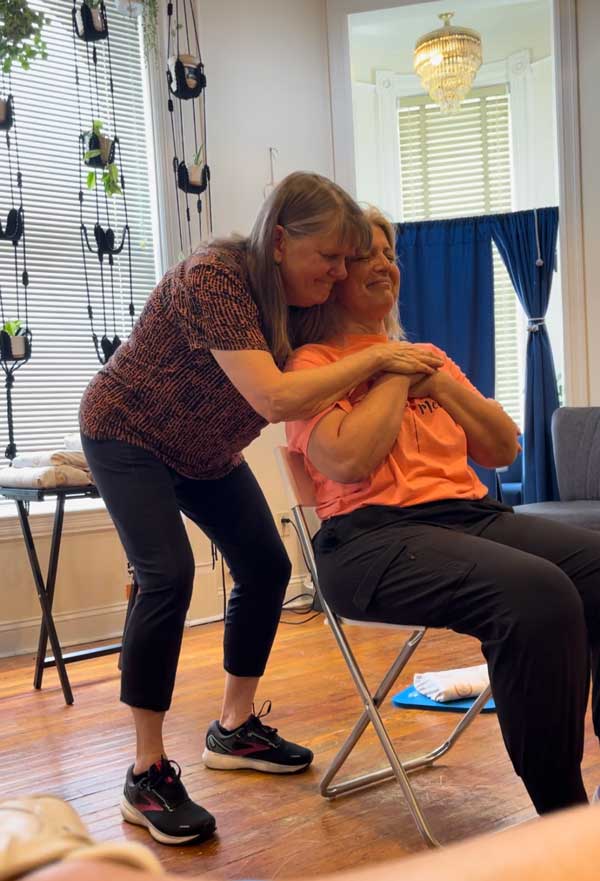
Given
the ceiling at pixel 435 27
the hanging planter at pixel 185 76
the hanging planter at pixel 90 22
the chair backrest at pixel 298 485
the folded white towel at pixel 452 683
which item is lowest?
the folded white towel at pixel 452 683

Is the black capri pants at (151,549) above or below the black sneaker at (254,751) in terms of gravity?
above

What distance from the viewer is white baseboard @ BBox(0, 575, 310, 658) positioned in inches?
144

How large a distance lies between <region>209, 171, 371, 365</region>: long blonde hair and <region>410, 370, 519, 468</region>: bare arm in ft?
0.97

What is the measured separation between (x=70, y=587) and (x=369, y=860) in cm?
246

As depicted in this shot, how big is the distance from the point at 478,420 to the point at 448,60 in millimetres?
3748

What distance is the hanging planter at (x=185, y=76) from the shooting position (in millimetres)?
4078

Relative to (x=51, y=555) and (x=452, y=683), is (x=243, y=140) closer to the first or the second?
(x=51, y=555)

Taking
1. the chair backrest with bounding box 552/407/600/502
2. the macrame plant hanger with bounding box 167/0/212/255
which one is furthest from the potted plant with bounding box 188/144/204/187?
the chair backrest with bounding box 552/407/600/502

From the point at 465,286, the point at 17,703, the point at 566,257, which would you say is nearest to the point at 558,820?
the point at 17,703

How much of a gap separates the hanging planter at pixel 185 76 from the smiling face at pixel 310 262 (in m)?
A: 2.65

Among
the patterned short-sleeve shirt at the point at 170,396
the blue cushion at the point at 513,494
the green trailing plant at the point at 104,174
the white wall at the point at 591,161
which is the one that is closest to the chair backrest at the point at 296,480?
the patterned short-sleeve shirt at the point at 170,396

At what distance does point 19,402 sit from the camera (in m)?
3.91

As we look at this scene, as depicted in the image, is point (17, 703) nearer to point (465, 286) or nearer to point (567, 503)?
point (567, 503)

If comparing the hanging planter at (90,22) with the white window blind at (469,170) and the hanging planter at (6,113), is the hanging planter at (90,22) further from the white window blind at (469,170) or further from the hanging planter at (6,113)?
the white window blind at (469,170)
